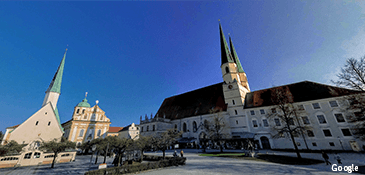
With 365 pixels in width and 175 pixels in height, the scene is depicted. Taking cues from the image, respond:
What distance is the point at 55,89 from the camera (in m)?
32.3

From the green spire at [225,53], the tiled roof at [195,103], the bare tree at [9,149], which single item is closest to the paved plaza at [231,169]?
the bare tree at [9,149]

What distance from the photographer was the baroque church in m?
22.0

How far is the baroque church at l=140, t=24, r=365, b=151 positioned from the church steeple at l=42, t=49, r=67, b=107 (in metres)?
22.3

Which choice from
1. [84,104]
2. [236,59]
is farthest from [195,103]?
[84,104]

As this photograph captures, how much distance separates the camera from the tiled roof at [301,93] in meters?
23.2

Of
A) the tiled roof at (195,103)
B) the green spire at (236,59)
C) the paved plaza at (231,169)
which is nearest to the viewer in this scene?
the paved plaza at (231,169)

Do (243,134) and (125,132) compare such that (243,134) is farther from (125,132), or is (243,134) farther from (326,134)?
(125,132)

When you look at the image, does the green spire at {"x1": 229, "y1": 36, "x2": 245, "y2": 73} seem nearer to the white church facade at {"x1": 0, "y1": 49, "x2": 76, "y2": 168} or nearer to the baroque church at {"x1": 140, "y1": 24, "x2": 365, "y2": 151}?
the baroque church at {"x1": 140, "y1": 24, "x2": 365, "y2": 151}

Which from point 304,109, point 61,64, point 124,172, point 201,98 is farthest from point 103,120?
point 304,109

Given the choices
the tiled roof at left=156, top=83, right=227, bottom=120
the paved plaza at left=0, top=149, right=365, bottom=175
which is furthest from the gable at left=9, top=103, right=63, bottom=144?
the tiled roof at left=156, top=83, right=227, bottom=120

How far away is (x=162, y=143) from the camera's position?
1684 cm

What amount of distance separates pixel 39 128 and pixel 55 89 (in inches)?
529

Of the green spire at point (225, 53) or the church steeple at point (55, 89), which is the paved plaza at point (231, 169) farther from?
the green spire at point (225, 53)

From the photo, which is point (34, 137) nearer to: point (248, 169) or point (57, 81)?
point (57, 81)
